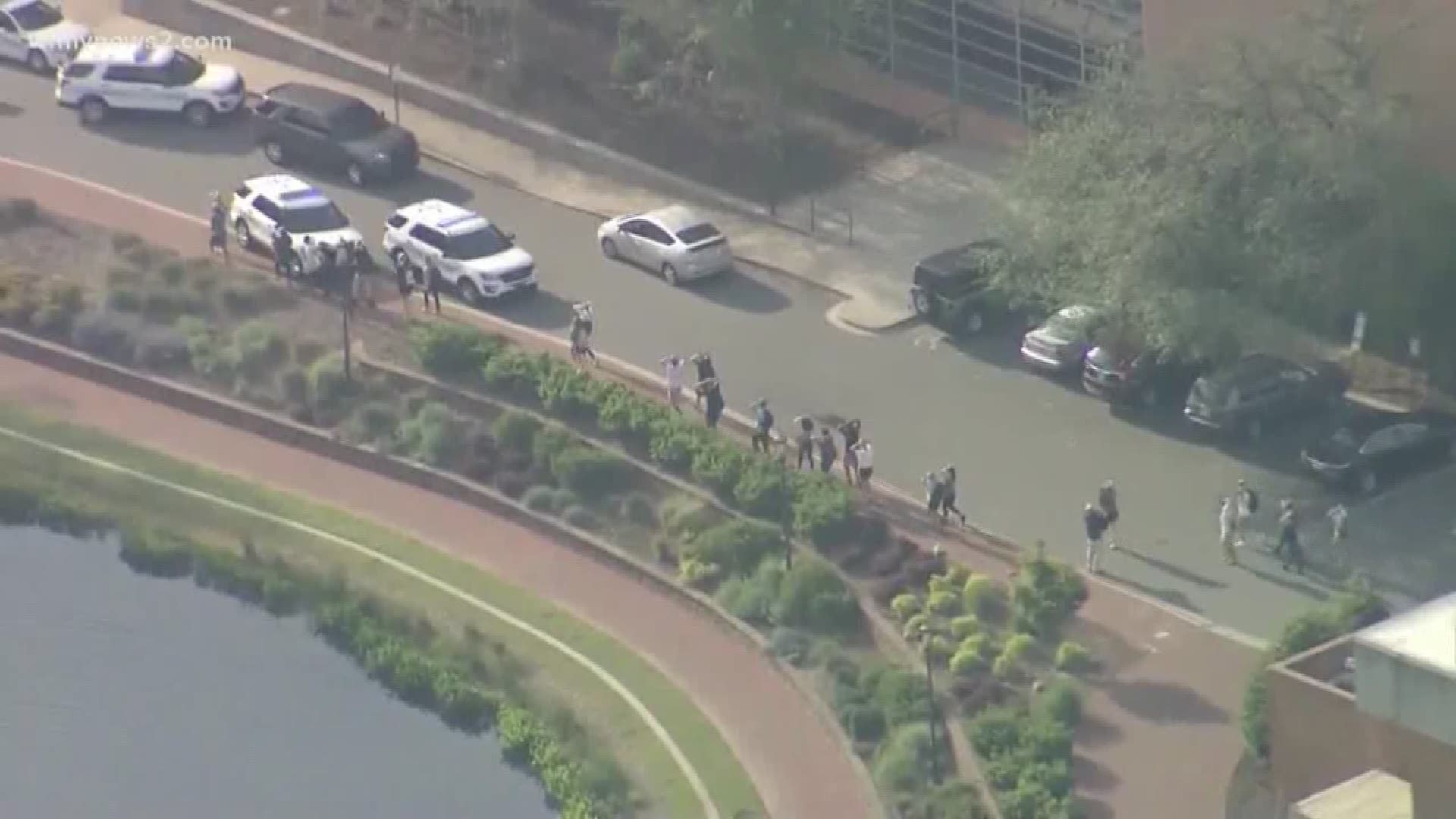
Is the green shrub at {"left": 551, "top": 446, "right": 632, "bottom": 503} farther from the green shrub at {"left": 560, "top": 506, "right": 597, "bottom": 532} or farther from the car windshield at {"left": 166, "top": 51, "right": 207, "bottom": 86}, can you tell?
the car windshield at {"left": 166, "top": 51, "right": 207, "bottom": 86}

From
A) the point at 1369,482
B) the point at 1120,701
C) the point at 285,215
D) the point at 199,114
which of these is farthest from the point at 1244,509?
the point at 199,114

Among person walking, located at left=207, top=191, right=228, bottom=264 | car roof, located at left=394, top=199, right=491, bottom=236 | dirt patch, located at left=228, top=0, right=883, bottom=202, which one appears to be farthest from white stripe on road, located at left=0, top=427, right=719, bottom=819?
dirt patch, located at left=228, top=0, right=883, bottom=202

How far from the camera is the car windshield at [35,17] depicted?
212 ft

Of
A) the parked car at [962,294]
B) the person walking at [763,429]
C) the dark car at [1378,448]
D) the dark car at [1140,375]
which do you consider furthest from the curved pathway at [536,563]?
the dark car at [1378,448]

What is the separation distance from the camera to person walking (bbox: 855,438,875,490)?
160ft

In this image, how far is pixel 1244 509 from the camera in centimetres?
4725

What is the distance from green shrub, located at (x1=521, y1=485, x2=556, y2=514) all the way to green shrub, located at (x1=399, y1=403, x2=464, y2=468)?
5.50ft

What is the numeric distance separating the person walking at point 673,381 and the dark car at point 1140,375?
5.92m

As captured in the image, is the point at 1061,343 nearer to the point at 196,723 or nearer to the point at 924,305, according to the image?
the point at 924,305

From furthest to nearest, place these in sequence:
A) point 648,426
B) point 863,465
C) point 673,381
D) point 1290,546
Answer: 1. point 673,381
2. point 648,426
3. point 863,465
4. point 1290,546

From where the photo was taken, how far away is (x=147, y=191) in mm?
59812

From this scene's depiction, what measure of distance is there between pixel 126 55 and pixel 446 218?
9126mm

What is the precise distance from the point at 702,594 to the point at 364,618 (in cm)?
455

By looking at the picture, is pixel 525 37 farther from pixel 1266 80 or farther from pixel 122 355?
pixel 1266 80
